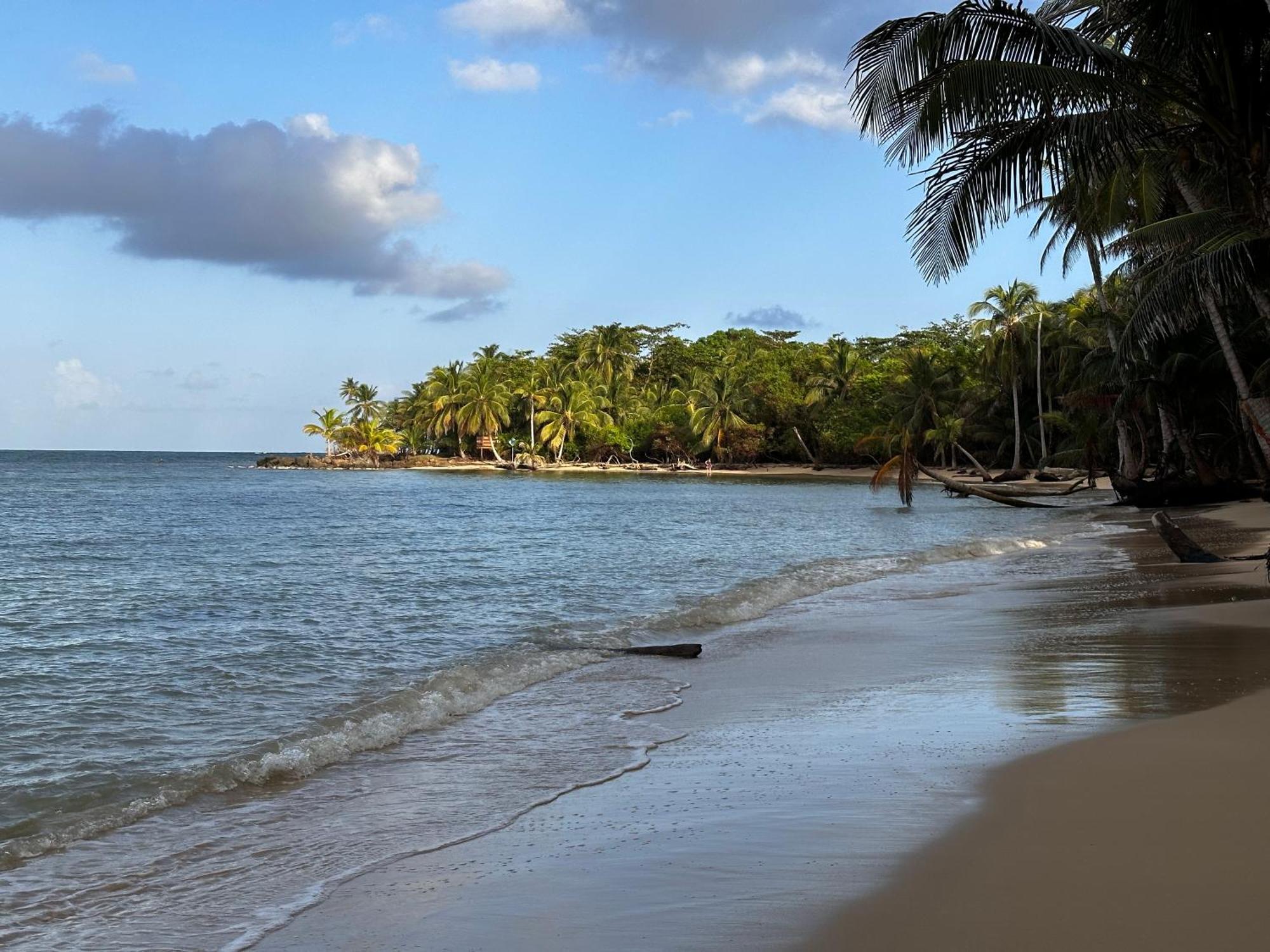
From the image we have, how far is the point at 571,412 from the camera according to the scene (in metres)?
89.9

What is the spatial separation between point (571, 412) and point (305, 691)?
81.4 meters

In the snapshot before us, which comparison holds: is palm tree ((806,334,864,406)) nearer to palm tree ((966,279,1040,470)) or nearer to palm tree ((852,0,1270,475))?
palm tree ((966,279,1040,470))

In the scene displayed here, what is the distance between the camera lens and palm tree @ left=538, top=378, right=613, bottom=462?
89.8m

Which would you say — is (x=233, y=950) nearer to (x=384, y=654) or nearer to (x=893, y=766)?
(x=893, y=766)

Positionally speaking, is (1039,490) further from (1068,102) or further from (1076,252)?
(1068,102)

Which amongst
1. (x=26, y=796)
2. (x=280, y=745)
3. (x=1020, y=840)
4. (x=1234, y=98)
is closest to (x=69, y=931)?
(x=26, y=796)

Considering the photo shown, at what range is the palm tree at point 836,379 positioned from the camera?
7662 cm

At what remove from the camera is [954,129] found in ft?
33.7

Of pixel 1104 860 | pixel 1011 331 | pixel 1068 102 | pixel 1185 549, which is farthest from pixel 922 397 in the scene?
pixel 1104 860

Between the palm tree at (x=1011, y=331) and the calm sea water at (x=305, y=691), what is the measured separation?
31824 millimetres

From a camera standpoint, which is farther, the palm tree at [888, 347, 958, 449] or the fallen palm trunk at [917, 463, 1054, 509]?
the palm tree at [888, 347, 958, 449]

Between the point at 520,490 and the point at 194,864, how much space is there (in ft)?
184

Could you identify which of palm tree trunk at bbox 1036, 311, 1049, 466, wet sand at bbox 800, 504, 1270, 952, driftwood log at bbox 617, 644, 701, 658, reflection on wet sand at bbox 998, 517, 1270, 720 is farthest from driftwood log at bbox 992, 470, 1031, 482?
wet sand at bbox 800, 504, 1270, 952

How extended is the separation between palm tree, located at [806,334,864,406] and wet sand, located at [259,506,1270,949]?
66.1 metres
